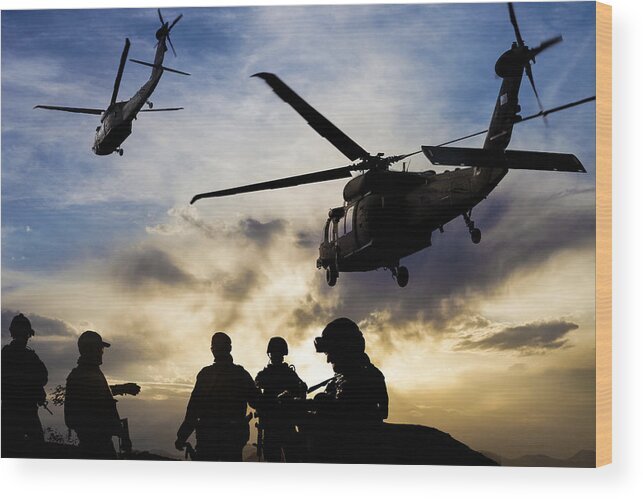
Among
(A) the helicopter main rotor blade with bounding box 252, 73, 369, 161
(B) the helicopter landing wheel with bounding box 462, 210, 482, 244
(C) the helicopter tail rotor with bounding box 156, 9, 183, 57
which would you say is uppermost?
(C) the helicopter tail rotor with bounding box 156, 9, 183, 57

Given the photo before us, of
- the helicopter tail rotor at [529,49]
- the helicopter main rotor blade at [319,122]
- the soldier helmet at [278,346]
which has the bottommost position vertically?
the soldier helmet at [278,346]

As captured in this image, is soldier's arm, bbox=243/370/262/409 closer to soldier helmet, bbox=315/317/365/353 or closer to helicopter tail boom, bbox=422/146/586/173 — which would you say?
soldier helmet, bbox=315/317/365/353

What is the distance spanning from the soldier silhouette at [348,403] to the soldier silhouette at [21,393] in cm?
176

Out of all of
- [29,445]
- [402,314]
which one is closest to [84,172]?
[29,445]

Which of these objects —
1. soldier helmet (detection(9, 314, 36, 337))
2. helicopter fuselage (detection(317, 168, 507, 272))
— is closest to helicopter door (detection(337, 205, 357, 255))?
helicopter fuselage (detection(317, 168, 507, 272))

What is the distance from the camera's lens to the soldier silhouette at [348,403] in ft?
18.6

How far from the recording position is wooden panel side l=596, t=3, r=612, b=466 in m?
5.47

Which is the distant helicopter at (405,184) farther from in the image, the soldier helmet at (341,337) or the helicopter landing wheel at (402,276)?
the soldier helmet at (341,337)

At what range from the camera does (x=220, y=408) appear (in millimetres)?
5812

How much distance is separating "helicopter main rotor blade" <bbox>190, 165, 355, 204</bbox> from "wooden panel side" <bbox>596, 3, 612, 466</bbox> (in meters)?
1.49

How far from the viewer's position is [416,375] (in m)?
5.65

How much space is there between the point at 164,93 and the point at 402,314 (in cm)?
206

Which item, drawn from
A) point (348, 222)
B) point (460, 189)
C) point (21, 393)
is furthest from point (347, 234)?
point (21, 393)

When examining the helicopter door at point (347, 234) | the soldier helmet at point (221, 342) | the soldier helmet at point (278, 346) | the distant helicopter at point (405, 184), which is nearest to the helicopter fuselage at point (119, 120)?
the distant helicopter at point (405, 184)
